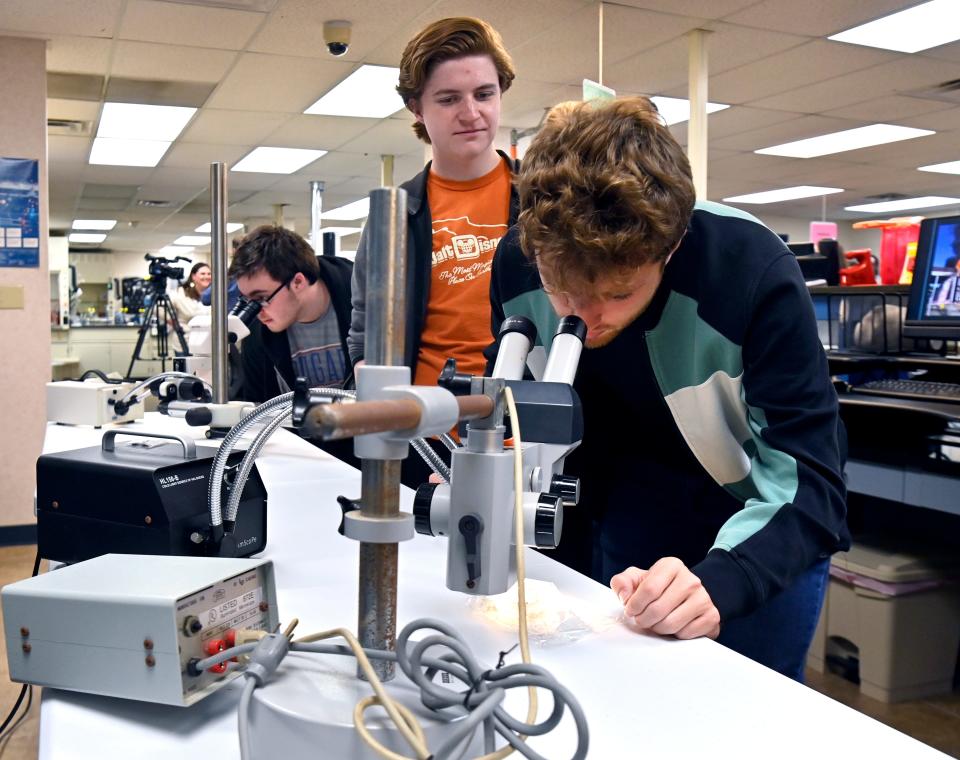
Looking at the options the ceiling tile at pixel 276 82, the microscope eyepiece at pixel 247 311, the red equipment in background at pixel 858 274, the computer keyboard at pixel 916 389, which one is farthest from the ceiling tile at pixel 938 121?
the microscope eyepiece at pixel 247 311

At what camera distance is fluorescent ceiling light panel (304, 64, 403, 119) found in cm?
476

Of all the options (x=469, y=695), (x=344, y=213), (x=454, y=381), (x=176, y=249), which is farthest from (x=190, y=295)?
(x=176, y=249)

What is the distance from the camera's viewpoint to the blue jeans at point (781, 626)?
0.98m

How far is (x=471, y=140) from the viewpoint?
172 centimetres

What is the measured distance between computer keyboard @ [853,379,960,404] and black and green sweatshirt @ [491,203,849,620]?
1525mm

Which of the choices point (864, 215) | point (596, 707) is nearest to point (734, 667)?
point (596, 707)

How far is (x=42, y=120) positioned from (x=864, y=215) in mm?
9118

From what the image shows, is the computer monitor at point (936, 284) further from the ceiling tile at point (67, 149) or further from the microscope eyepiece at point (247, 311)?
the ceiling tile at point (67, 149)

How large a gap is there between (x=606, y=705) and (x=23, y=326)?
4.21 m

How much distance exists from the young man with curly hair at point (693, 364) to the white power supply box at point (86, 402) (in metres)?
1.39

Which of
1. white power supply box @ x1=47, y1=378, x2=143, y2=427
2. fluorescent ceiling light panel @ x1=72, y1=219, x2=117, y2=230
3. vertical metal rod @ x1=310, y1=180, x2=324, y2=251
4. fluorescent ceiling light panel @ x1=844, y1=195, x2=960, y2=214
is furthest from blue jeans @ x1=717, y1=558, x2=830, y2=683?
fluorescent ceiling light panel @ x1=72, y1=219, x2=117, y2=230

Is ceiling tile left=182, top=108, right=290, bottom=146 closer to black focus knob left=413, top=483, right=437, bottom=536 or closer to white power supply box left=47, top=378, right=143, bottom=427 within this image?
white power supply box left=47, top=378, right=143, bottom=427

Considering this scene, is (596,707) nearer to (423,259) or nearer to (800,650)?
(800,650)

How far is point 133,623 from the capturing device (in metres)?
0.62
